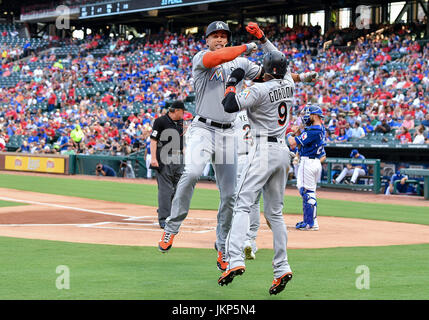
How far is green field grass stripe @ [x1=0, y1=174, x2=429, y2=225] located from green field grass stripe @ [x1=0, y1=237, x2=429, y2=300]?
490 cm

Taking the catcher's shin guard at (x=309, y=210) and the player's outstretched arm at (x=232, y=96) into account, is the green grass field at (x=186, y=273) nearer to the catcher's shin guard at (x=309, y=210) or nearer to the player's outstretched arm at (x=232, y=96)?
the player's outstretched arm at (x=232, y=96)

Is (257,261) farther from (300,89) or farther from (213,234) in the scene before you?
(300,89)

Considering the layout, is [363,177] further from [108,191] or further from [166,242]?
[166,242]

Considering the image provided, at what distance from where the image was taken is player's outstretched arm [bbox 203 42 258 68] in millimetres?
5648

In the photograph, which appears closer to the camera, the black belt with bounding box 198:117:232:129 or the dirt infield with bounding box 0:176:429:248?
the black belt with bounding box 198:117:232:129

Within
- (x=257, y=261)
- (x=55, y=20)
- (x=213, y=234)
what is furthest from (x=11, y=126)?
(x=257, y=261)

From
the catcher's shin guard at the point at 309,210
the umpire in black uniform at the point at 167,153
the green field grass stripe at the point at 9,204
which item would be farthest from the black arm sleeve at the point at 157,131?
the green field grass stripe at the point at 9,204

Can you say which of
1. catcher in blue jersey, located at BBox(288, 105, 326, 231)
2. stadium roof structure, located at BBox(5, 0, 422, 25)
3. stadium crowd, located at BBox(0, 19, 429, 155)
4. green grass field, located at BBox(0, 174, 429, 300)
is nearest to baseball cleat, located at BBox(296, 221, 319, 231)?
catcher in blue jersey, located at BBox(288, 105, 326, 231)

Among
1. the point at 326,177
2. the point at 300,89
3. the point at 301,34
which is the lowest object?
the point at 326,177

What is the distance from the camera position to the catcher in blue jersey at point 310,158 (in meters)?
9.77

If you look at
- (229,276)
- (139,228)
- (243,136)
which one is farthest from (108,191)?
(229,276)

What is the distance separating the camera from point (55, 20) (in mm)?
45250

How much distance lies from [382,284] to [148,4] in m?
32.1

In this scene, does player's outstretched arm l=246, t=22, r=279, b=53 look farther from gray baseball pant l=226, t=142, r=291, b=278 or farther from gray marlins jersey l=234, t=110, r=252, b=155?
gray marlins jersey l=234, t=110, r=252, b=155
